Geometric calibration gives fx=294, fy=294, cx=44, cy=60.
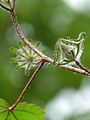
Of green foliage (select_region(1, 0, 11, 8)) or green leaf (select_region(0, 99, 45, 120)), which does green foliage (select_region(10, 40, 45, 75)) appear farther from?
green leaf (select_region(0, 99, 45, 120))

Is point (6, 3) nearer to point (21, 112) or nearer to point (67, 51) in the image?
point (67, 51)

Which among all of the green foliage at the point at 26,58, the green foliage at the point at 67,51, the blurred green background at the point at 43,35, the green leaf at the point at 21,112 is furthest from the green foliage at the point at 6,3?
the blurred green background at the point at 43,35

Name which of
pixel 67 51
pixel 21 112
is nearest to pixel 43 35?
pixel 21 112

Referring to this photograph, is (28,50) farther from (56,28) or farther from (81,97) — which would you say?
(56,28)

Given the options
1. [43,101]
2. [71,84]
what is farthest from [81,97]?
[43,101]

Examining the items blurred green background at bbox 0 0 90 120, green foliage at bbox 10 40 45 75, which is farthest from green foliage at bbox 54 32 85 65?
blurred green background at bbox 0 0 90 120

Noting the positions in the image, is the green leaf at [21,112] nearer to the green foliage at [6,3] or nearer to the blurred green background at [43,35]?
the green foliage at [6,3]
